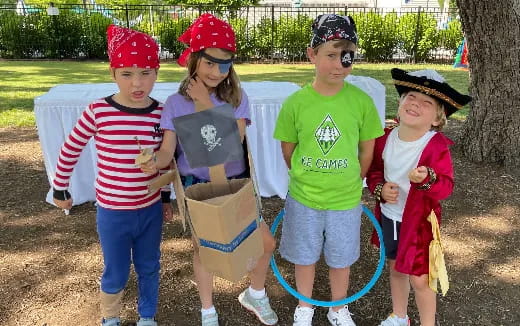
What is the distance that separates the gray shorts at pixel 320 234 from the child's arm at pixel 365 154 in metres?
0.22

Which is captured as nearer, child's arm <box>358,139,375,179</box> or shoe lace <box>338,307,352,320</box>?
child's arm <box>358,139,375,179</box>

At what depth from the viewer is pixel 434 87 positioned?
2066mm

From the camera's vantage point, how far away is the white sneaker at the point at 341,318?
268cm

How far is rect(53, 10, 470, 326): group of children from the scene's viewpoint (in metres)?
2.12

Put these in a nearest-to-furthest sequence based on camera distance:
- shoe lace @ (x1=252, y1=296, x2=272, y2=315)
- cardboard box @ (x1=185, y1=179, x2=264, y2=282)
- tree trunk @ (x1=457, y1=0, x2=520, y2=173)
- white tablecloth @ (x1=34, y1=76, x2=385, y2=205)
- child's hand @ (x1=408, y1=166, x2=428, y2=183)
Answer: cardboard box @ (x1=185, y1=179, x2=264, y2=282) < child's hand @ (x1=408, y1=166, x2=428, y2=183) < shoe lace @ (x1=252, y1=296, x2=272, y2=315) < white tablecloth @ (x1=34, y1=76, x2=385, y2=205) < tree trunk @ (x1=457, y1=0, x2=520, y2=173)

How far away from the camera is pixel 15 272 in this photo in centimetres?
333

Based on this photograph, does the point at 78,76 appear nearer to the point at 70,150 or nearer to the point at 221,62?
the point at 70,150

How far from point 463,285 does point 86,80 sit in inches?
440

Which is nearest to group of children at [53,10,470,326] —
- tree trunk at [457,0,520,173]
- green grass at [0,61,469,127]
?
tree trunk at [457,0,520,173]

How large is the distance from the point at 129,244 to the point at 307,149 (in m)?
1.05

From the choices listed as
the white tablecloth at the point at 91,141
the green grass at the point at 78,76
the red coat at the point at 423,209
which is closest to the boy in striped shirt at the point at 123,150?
the red coat at the point at 423,209

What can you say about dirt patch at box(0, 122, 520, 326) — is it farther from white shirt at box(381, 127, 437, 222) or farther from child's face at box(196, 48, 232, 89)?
child's face at box(196, 48, 232, 89)

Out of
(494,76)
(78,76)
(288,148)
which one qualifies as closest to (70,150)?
(288,148)

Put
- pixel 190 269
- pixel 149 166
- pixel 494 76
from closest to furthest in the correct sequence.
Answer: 1. pixel 149 166
2. pixel 190 269
3. pixel 494 76
